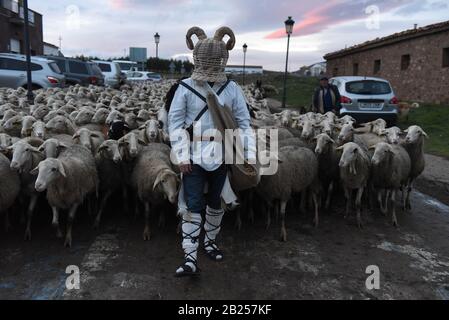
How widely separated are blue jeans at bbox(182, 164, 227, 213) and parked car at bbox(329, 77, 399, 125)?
8.75m

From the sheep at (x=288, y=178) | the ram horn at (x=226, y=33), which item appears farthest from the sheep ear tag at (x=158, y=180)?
the ram horn at (x=226, y=33)

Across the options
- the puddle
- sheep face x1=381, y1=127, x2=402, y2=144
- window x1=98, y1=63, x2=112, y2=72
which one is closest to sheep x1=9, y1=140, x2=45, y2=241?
sheep face x1=381, y1=127, x2=402, y2=144

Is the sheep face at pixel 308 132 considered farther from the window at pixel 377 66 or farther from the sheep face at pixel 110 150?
the window at pixel 377 66

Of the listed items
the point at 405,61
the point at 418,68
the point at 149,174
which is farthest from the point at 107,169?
the point at 405,61

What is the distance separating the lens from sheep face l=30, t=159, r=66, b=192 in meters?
4.08

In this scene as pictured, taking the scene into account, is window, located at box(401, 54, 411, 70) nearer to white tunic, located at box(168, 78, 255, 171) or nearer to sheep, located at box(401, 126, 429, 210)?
sheep, located at box(401, 126, 429, 210)

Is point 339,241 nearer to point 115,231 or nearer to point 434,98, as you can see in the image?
point 115,231

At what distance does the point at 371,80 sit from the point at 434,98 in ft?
20.4

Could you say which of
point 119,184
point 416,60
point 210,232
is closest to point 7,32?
point 416,60

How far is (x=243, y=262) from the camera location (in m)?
4.16

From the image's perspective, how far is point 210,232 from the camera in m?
4.02

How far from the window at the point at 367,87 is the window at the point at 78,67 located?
11625 mm

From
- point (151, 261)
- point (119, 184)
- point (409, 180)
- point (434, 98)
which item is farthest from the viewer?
point (434, 98)
